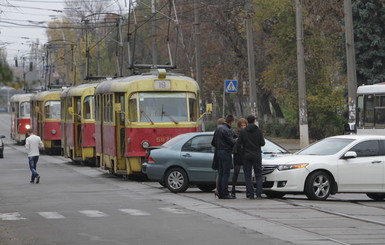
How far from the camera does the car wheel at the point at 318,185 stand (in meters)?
19.0

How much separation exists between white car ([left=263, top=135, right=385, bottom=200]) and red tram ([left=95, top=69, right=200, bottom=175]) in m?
6.52

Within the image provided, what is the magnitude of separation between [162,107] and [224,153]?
21.8ft

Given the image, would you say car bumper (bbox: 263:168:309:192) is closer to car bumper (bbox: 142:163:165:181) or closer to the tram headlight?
car bumper (bbox: 142:163:165:181)

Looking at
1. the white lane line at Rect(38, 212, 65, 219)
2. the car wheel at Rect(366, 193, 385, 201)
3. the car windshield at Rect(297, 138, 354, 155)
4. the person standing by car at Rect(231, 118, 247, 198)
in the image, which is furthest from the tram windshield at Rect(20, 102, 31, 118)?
the white lane line at Rect(38, 212, 65, 219)

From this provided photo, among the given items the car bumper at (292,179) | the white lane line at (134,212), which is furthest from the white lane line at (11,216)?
the car bumper at (292,179)

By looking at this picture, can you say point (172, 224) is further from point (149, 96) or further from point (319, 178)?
point (149, 96)

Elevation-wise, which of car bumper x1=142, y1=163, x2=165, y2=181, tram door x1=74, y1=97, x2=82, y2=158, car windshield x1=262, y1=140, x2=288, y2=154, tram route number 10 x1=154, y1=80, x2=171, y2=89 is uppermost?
tram route number 10 x1=154, y1=80, x2=171, y2=89

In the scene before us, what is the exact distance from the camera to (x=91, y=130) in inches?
1375

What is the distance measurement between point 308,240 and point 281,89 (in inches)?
1565

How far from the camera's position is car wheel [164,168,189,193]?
21688 millimetres

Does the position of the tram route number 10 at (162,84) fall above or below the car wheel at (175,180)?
above

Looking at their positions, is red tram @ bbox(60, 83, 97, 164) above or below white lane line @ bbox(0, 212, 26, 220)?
above

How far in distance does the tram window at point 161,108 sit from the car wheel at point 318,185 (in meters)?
7.33

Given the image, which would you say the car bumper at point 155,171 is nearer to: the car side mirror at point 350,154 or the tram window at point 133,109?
the tram window at point 133,109
